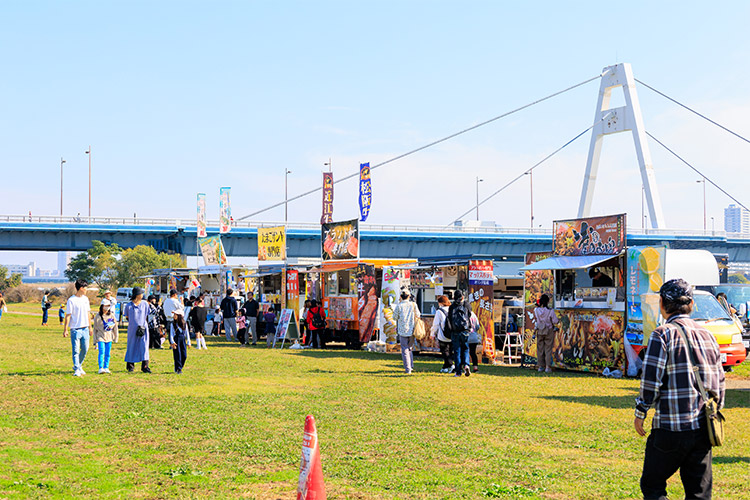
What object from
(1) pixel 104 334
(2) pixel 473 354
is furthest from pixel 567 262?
(1) pixel 104 334

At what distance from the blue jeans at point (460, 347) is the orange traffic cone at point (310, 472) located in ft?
33.4

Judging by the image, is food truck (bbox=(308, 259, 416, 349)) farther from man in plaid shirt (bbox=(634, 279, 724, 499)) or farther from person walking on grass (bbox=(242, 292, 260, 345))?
man in plaid shirt (bbox=(634, 279, 724, 499))

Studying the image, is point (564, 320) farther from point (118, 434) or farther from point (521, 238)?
point (521, 238)

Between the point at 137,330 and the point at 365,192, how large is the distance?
1702 centimetres

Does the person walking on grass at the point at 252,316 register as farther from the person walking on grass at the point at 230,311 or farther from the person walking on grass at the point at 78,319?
Answer: the person walking on grass at the point at 78,319

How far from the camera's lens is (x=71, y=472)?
24.0 ft

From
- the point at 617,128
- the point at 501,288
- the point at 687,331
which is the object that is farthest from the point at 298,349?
the point at 617,128

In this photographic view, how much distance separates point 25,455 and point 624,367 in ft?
39.4

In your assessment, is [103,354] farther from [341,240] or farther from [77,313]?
[341,240]

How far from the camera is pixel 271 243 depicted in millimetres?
30797

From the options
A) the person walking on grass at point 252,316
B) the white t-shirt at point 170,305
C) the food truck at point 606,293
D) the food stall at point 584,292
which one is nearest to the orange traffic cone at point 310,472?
the white t-shirt at point 170,305

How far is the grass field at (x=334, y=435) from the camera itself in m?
6.87

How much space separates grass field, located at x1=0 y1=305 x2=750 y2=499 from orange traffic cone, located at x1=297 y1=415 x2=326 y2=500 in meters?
0.92

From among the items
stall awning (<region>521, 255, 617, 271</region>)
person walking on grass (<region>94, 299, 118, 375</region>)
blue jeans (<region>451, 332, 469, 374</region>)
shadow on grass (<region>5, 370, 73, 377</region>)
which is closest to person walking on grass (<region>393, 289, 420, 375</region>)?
blue jeans (<region>451, 332, 469, 374</region>)
